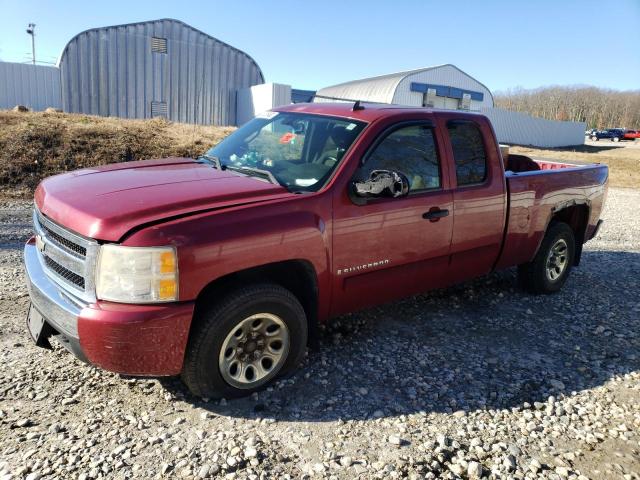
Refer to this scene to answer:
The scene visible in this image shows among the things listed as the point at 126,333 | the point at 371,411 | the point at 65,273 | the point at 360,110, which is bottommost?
the point at 371,411

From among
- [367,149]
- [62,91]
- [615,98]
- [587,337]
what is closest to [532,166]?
[587,337]

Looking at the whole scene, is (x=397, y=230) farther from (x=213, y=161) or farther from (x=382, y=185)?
(x=213, y=161)

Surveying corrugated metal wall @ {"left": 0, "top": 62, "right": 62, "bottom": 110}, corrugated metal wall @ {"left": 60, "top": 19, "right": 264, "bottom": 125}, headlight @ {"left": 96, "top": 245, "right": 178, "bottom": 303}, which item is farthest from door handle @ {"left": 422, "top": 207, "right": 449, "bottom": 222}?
corrugated metal wall @ {"left": 60, "top": 19, "right": 264, "bottom": 125}

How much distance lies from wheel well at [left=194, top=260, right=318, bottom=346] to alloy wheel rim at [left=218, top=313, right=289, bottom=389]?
24 cm

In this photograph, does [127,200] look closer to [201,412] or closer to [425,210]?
[201,412]

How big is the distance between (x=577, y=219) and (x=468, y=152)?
7.35ft

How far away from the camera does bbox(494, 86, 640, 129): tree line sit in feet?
350

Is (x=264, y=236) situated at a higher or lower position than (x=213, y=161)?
lower

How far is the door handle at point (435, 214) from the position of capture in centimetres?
407

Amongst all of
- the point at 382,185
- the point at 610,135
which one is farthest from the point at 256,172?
the point at 610,135

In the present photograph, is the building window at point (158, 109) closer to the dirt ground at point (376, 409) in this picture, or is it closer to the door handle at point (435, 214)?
the dirt ground at point (376, 409)

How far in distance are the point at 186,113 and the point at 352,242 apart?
77.5 feet

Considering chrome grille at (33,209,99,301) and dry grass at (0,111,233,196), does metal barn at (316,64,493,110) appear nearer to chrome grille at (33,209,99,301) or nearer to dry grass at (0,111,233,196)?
dry grass at (0,111,233,196)

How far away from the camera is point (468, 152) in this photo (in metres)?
4.56
